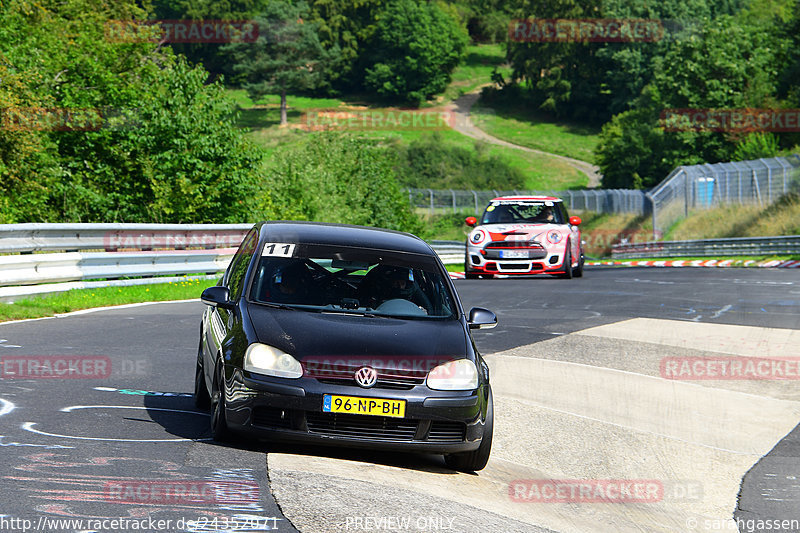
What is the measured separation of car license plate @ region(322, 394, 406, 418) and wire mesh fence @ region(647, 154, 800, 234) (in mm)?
40246

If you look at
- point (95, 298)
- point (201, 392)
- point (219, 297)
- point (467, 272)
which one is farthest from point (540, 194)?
point (219, 297)

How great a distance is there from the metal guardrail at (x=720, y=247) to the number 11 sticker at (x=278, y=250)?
30948mm

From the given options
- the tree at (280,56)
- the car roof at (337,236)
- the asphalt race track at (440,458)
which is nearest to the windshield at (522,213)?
the asphalt race track at (440,458)

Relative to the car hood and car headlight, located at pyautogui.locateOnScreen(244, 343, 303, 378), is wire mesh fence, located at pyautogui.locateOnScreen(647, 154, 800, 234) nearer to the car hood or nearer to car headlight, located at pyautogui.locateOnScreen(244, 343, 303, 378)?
the car hood

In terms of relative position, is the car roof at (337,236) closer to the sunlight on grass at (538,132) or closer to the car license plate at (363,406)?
the car license plate at (363,406)

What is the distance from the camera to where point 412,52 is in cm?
14188

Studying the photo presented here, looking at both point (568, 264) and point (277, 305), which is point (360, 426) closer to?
point (277, 305)

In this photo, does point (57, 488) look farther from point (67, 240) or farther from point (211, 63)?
point (211, 63)

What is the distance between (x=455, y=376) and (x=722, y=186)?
44539 mm

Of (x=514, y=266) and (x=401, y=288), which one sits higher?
(x=401, y=288)

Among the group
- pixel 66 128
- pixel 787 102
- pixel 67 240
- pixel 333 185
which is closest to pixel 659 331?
pixel 67 240

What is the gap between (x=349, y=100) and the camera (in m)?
142

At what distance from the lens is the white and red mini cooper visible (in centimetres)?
2158

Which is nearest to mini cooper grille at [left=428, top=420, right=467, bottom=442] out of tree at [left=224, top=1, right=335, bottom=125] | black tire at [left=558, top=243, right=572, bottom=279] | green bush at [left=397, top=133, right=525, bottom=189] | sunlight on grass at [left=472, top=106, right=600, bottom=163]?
black tire at [left=558, top=243, right=572, bottom=279]
